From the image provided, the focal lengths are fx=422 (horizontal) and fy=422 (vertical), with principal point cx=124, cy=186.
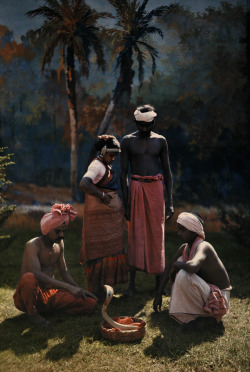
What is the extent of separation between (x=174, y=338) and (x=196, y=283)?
54 cm

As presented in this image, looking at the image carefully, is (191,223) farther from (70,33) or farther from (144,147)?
(70,33)

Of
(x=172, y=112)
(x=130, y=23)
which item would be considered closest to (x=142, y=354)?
(x=172, y=112)

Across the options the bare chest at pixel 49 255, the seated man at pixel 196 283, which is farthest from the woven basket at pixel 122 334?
the bare chest at pixel 49 255

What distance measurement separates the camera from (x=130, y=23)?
784cm

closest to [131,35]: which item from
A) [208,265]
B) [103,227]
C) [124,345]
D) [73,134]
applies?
[73,134]

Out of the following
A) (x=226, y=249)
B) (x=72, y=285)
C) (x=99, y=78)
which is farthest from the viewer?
(x=99, y=78)

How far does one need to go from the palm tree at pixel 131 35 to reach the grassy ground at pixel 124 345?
4.59 meters

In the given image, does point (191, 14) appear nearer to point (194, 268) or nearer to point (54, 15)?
point (54, 15)

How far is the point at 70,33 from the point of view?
25.8 feet

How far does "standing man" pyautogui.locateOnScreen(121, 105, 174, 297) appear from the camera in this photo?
193 inches

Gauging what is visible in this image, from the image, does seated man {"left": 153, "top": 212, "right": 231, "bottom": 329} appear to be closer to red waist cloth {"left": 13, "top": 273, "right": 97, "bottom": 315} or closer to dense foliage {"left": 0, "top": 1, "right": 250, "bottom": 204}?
red waist cloth {"left": 13, "top": 273, "right": 97, "bottom": 315}

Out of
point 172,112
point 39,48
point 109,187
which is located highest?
point 39,48

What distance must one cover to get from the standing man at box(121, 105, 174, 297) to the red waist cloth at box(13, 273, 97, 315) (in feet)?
2.72

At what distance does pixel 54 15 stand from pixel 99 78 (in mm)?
1384
